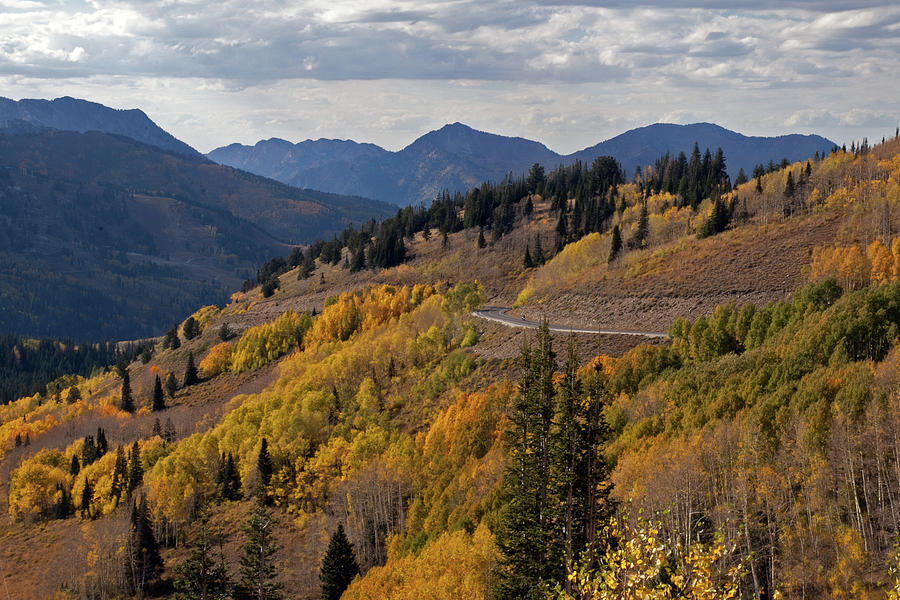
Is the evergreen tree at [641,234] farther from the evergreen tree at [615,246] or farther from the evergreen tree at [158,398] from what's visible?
the evergreen tree at [158,398]

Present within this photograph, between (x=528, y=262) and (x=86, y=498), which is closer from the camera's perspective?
(x=86, y=498)

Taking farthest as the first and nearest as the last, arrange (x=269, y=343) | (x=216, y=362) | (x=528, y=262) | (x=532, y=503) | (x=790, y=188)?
(x=216, y=362) → (x=528, y=262) → (x=269, y=343) → (x=790, y=188) → (x=532, y=503)

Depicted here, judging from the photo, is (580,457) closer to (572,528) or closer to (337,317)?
(572,528)

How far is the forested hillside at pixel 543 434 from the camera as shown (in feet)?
126

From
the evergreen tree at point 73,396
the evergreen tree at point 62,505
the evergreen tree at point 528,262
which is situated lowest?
the evergreen tree at point 73,396

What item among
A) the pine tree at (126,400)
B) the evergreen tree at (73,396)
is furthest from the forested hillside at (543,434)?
the evergreen tree at (73,396)

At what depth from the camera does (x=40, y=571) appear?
311ft

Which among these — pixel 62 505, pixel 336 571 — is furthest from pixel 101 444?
pixel 336 571

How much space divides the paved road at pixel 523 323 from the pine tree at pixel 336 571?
32.3m

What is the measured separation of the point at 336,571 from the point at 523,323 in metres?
58.6

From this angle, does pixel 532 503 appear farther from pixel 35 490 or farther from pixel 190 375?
pixel 190 375

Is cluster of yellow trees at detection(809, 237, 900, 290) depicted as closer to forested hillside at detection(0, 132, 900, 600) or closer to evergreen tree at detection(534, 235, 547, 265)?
forested hillside at detection(0, 132, 900, 600)

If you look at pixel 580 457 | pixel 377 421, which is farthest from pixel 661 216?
pixel 580 457

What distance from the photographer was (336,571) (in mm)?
64750
